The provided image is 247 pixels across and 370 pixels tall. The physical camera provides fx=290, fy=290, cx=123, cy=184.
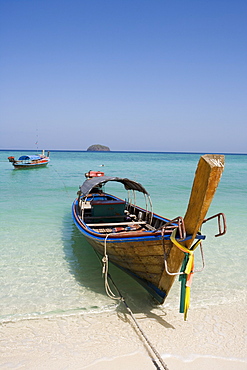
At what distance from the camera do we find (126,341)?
4680 mm

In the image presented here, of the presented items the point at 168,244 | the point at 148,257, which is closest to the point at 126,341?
the point at 148,257

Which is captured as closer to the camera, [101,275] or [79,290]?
[79,290]

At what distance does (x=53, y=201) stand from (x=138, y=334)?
13.7m

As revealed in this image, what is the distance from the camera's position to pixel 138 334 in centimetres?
486

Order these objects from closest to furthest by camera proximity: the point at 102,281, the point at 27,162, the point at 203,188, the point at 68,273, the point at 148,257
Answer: the point at 203,188, the point at 148,257, the point at 102,281, the point at 68,273, the point at 27,162

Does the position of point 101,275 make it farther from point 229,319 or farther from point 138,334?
point 229,319

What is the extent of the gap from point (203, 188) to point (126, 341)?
2757mm

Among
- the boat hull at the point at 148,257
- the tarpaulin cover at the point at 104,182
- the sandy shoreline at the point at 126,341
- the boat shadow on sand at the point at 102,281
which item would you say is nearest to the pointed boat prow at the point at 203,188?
the boat hull at the point at 148,257

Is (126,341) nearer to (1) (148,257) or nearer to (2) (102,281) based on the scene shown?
(1) (148,257)

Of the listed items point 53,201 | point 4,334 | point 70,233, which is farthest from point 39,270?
point 53,201

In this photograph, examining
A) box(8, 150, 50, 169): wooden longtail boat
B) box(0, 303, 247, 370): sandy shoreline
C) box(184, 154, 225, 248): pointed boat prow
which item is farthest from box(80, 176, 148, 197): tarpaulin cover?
box(8, 150, 50, 169): wooden longtail boat

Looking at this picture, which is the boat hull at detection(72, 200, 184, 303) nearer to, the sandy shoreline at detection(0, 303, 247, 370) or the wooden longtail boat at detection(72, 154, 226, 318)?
the wooden longtail boat at detection(72, 154, 226, 318)

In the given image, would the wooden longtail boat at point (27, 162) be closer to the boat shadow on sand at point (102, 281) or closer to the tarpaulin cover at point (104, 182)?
the boat shadow on sand at point (102, 281)

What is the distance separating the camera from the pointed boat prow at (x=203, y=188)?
3992mm
